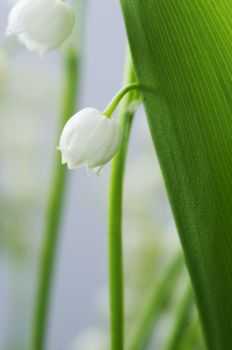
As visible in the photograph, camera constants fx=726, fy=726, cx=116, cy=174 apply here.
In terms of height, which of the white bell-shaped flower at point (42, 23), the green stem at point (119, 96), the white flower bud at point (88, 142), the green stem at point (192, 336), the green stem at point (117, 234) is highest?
the white bell-shaped flower at point (42, 23)

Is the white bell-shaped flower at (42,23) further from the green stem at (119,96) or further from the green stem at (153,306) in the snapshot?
the green stem at (153,306)

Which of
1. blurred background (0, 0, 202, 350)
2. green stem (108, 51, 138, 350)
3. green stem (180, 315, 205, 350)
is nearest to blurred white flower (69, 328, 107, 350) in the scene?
blurred background (0, 0, 202, 350)

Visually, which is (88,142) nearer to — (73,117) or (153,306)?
(73,117)

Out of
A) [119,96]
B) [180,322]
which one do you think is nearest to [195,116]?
[119,96]

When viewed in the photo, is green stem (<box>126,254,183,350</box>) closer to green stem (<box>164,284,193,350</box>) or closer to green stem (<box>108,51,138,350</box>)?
green stem (<box>164,284,193,350</box>)

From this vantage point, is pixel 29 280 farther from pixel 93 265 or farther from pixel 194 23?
pixel 93 265

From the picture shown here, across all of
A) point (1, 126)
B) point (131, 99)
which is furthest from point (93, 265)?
point (131, 99)

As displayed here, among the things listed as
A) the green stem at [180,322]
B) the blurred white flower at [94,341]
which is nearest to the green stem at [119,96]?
the green stem at [180,322]
